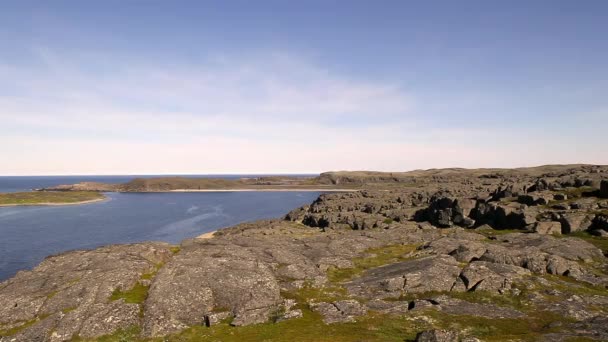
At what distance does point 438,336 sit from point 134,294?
29466 mm

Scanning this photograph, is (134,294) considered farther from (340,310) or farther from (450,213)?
(450,213)

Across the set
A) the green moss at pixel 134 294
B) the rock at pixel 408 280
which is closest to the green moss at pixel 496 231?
the rock at pixel 408 280

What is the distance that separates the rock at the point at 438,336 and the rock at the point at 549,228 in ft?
181

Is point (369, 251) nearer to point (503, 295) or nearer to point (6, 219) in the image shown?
point (503, 295)

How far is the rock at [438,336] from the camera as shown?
27.8 metres

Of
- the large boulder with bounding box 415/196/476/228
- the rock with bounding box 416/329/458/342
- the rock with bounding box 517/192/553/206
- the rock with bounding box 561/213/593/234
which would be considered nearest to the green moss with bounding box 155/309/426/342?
the rock with bounding box 416/329/458/342

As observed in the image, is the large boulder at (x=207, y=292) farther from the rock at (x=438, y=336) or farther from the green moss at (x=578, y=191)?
the green moss at (x=578, y=191)

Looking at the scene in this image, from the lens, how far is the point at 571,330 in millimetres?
30688

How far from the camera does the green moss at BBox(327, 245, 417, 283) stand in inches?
1961

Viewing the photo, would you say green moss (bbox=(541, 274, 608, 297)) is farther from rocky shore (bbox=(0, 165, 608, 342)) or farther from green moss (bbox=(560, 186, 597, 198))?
green moss (bbox=(560, 186, 597, 198))

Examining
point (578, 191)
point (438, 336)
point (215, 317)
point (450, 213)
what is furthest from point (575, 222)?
point (215, 317)

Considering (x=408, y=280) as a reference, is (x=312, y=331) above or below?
below

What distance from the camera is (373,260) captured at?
5744cm

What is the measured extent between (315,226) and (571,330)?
86873 millimetres
